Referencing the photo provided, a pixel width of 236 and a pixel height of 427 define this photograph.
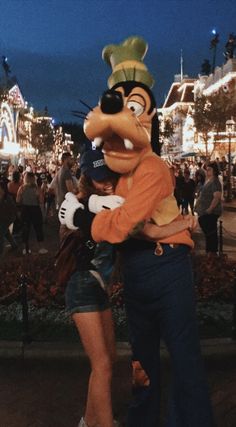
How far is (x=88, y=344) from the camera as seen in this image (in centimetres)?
317

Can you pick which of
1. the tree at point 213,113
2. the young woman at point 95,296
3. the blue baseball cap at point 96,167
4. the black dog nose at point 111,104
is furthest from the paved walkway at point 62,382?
the tree at point 213,113

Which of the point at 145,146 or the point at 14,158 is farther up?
the point at 14,158

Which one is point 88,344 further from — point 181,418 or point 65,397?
point 65,397

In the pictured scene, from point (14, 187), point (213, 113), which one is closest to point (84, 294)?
point (14, 187)

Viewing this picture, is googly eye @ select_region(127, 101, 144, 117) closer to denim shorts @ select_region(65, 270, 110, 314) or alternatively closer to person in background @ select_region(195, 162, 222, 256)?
denim shorts @ select_region(65, 270, 110, 314)

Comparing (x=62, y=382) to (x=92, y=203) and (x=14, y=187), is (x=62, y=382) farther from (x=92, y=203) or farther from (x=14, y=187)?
(x=14, y=187)

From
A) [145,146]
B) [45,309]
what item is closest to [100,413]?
[145,146]

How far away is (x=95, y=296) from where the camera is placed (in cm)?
319

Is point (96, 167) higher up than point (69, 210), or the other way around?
point (96, 167)

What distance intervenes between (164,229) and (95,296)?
0.63 m

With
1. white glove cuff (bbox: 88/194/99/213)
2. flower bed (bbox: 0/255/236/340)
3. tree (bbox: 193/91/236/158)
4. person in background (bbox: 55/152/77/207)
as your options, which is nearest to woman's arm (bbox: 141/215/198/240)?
white glove cuff (bbox: 88/194/99/213)

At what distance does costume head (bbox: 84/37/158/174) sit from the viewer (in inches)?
107

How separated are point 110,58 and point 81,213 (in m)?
1.12

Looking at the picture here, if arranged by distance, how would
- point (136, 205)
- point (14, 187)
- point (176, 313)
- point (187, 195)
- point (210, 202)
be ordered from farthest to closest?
point (187, 195) → point (14, 187) → point (210, 202) → point (176, 313) → point (136, 205)
